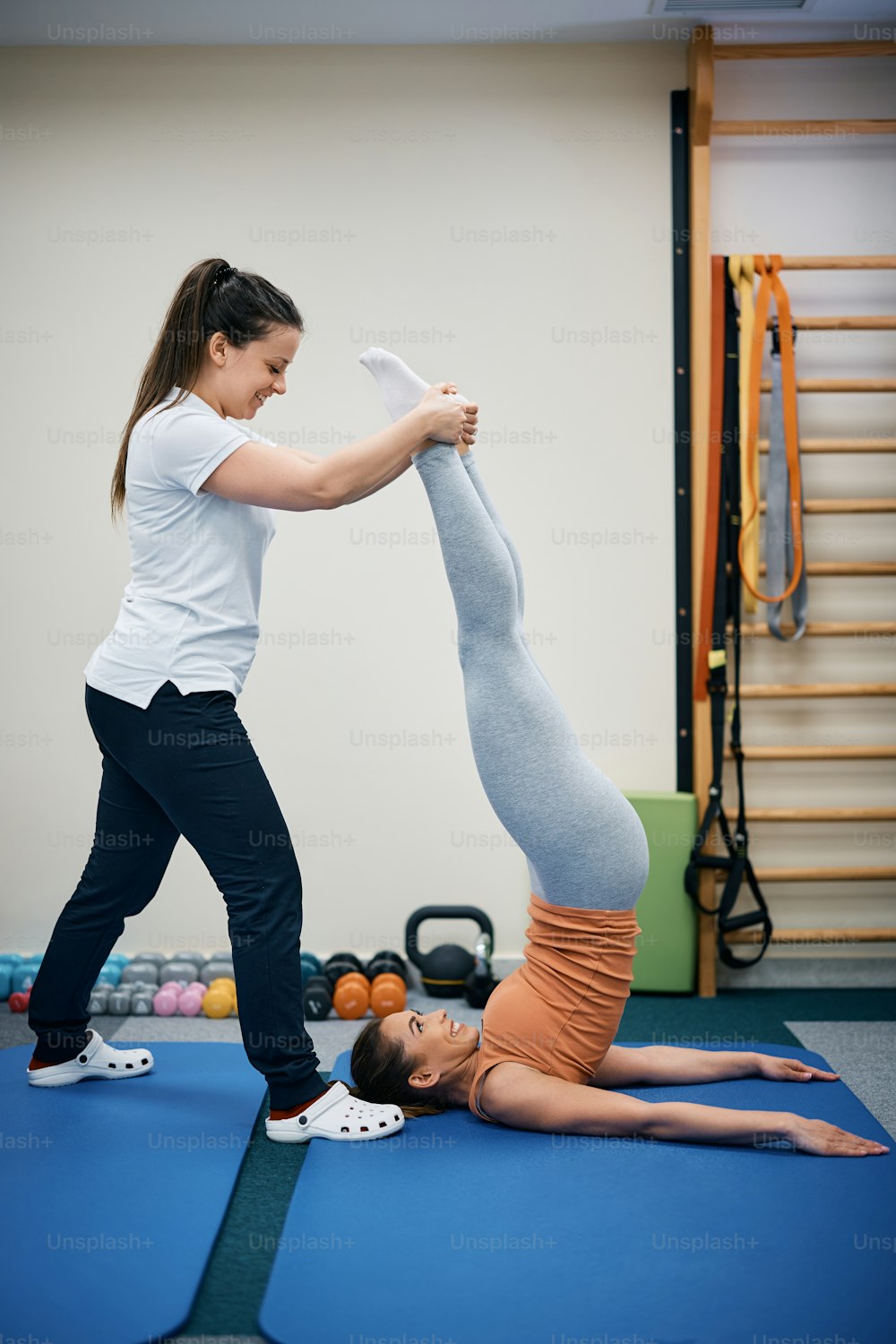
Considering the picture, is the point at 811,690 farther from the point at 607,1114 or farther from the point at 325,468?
the point at 325,468

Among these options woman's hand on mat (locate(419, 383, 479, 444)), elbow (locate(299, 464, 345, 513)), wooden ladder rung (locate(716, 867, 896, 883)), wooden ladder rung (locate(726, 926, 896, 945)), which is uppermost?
woman's hand on mat (locate(419, 383, 479, 444))

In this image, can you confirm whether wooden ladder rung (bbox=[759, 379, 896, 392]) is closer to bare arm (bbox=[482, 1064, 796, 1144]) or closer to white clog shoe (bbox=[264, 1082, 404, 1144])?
bare arm (bbox=[482, 1064, 796, 1144])

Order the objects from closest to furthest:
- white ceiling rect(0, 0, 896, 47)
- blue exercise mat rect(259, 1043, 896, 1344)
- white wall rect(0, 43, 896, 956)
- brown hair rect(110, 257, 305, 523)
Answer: blue exercise mat rect(259, 1043, 896, 1344)
brown hair rect(110, 257, 305, 523)
white ceiling rect(0, 0, 896, 47)
white wall rect(0, 43, 896, 956)

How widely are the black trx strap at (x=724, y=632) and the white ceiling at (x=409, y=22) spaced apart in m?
0.69

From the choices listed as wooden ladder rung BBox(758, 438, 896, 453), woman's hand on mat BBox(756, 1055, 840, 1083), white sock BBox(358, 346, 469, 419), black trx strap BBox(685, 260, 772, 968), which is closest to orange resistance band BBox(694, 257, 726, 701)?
black trx strap BBox(685, 260, 772, 968)

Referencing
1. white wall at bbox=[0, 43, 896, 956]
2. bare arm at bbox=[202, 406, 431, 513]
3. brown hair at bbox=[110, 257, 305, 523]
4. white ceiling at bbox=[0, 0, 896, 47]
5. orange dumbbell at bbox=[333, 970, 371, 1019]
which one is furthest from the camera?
white wall at bbox=[0, 43, 896, 956]

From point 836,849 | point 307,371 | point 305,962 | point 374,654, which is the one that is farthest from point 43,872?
point 836,849

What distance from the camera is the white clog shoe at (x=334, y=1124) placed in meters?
2.03

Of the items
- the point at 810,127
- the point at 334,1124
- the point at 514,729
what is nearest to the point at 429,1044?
the point at 334,1124

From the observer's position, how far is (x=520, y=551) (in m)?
3.36

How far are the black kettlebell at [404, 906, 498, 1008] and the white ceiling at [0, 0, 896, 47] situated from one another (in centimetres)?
251

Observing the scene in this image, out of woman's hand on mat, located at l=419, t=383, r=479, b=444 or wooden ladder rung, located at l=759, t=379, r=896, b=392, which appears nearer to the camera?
woman's hand on mat, located at l=419, t=383, r=479, b=444

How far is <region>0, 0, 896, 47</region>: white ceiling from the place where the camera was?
3.09m

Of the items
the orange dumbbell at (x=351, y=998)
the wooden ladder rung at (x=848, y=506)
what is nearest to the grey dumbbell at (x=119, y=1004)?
the orange dumbbell at (x=351, y=998)
